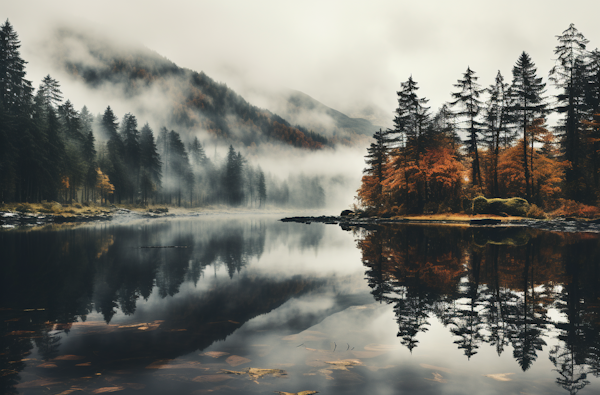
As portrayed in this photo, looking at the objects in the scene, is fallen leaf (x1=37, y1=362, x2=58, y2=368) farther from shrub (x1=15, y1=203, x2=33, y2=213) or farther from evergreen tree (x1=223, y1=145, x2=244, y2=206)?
evergreen tree (x1=223, y1=145, x2=244, y2=206)

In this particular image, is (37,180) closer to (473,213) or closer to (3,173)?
(3,173)

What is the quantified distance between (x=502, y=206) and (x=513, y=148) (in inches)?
336

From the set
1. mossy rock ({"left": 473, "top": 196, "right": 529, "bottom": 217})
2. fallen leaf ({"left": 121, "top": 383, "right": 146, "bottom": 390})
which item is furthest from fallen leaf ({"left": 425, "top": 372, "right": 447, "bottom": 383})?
mossy rock ({"left": 473, "top": 196, "right": 529, "bottom": 217})

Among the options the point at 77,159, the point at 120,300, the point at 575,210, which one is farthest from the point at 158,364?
the point at 77,159

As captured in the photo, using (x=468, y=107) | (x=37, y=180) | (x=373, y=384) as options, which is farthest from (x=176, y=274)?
(x=37, y=180)

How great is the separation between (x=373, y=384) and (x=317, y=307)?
3.84 m

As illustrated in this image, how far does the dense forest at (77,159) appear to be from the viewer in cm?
4841

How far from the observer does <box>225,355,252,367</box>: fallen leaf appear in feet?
15.7

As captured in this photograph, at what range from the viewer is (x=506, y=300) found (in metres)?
7.62

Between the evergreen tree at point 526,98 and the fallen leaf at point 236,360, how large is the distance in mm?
43140

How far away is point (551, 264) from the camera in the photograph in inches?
474

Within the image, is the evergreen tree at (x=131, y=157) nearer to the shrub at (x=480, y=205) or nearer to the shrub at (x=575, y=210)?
the shrub at (x=480, y=205)

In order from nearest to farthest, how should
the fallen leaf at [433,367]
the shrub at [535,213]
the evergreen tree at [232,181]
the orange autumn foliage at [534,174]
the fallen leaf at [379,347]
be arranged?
1. the fallen leaf at [433,367]
2. the fallen leaf at [379,347]
3. the shrub at [535,213]
4. the orange autumn foliage at [534,174]
5. the evergreen tree at [232,181]

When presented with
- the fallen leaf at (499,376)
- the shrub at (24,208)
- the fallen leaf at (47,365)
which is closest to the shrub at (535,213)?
the fallen leaf at (499,376)
